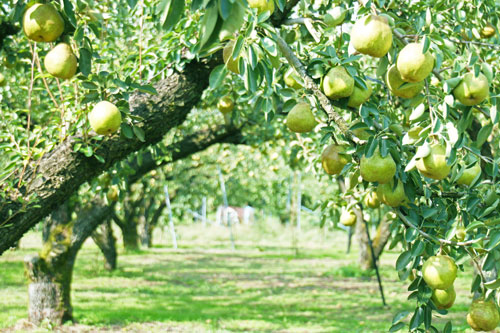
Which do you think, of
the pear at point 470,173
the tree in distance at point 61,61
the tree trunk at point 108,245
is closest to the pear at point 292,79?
the pear at point 470,173

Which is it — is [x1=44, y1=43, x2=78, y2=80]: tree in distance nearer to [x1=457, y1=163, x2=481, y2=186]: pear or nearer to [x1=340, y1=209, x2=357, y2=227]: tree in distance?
[x1=457, y1=163, x2=481, y2=186]: pear

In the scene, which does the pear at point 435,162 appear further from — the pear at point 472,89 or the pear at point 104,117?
the pear at point 104,117

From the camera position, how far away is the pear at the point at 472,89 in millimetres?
1821

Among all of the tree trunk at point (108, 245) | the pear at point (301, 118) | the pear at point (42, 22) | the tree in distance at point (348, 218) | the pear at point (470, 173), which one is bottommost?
the tree trunk at point (108, 245)

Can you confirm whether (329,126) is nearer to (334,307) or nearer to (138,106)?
(138,106)

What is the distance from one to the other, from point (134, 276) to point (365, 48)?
11.5 metres

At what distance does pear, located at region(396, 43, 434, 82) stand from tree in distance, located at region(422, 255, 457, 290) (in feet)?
2.27

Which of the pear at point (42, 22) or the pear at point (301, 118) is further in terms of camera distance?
the pear at point (301, 118)

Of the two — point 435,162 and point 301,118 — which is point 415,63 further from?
point 301,118

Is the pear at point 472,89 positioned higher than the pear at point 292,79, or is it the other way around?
the pear at point 292,79

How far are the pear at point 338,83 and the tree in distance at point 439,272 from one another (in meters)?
0.72

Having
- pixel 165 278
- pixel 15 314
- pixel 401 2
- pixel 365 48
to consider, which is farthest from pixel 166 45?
pixel 165 278

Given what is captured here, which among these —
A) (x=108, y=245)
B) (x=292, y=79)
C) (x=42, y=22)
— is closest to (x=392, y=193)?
(x=292, y=79)

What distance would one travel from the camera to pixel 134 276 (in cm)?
1238
